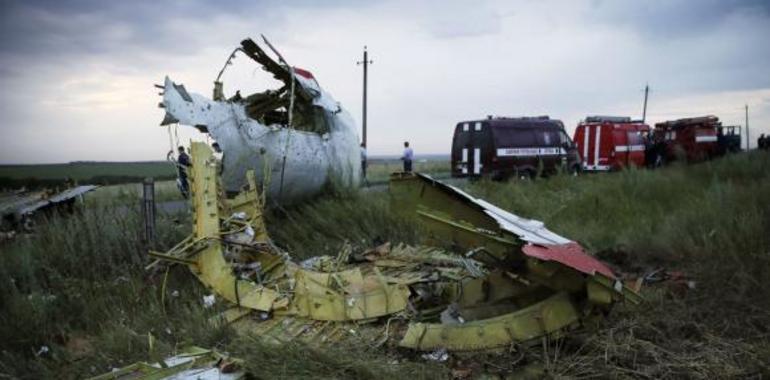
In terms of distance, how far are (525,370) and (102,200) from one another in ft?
24.4

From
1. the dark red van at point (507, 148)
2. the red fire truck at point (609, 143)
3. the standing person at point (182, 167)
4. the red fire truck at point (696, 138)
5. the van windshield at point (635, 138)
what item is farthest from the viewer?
the red fire truck at point (696, 138)

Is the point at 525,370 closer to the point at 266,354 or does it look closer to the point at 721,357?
the point at 721,357

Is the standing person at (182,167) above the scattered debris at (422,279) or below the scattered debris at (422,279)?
above

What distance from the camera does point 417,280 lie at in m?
5.13

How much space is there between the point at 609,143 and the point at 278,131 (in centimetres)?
1865

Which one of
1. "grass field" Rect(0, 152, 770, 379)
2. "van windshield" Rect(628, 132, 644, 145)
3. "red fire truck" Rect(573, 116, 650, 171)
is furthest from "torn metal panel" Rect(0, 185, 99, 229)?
"van windshield" Rect(628, 132, 644, 145)

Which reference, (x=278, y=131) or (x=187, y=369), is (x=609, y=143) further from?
(x=187, y=369)

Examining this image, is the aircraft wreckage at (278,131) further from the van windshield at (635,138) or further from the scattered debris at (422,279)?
the van windshield at (635,138)

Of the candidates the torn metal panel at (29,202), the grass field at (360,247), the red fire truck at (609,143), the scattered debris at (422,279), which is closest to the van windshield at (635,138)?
the red fire truck at (609,143)

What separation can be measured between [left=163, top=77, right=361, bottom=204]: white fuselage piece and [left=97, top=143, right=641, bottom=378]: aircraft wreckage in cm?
79

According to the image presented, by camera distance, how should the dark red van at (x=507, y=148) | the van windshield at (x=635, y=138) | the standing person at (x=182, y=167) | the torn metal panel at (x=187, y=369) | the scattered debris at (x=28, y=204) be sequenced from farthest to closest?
the van windshield at (x=635, y=138) → the dark red van at (x=507, y=148) → the scattered debris at (x=28, y=204) → the standing person at (x=182, y=167) → the torn metal panel at (x=187, y=369)

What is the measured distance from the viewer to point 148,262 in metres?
7.02

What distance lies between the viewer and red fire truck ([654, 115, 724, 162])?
25141 millimetres

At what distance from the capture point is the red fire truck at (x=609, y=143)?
2338 centimetres
